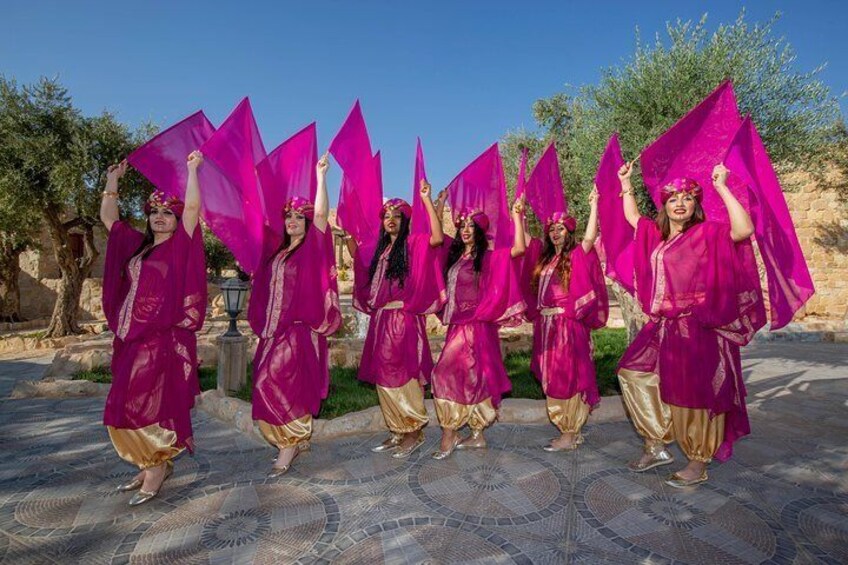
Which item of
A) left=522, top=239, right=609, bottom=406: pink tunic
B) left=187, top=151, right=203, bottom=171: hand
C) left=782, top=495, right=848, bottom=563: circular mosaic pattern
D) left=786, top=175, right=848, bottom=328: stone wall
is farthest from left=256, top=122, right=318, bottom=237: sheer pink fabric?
left=786, top=175, right=848, bottom=328: stone wall

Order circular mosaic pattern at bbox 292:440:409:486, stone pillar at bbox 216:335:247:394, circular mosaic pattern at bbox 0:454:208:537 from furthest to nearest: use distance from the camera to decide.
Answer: stone pillar at bbox 216:335:247:394 < circular mosaic pattern at bbox 292:440:409:486 < circular mosaic pattern at bbox 0:454:208:537

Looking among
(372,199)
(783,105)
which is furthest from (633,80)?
(372,199)

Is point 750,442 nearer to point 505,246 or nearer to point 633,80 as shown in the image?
point 505,246

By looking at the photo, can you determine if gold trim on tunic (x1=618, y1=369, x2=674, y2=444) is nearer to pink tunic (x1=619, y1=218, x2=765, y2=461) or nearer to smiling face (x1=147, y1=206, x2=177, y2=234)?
pink tunic (x1=619, y1=218, x2=765, y2=461)

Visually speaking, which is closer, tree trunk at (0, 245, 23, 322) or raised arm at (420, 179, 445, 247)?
raised arm at (420, 179, 445, 247)

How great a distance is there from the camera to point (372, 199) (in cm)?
461

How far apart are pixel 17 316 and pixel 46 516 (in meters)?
23.8

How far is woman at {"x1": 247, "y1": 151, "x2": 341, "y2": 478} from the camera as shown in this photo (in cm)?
374

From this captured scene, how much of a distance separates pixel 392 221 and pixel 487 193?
3.45 feet

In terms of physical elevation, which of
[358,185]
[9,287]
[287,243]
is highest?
[358,185]

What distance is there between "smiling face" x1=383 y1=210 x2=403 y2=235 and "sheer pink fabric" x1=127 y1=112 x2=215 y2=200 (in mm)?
1763

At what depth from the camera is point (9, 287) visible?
19.8 meters

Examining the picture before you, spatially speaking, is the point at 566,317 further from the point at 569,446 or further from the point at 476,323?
the point at 569,446

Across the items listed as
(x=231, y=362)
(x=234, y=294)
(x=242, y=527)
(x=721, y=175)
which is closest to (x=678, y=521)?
(x=721, y=175)
